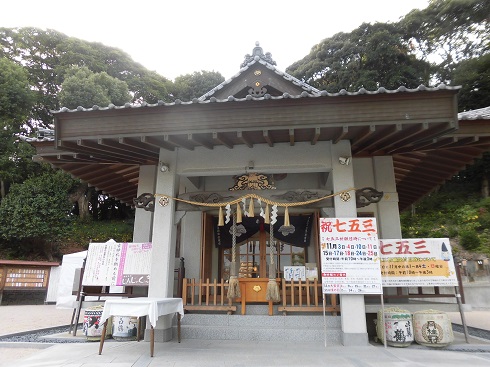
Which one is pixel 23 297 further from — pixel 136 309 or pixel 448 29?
pixel 448 29

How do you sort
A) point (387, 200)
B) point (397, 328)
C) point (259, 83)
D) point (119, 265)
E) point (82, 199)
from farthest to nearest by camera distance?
point (82, 199), point (259, 83), point (387, 200), point (119, 265), point (397, 328)

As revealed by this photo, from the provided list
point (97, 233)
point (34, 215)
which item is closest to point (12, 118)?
point (34, 215)

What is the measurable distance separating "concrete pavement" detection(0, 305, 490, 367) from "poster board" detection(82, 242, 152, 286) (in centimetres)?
123

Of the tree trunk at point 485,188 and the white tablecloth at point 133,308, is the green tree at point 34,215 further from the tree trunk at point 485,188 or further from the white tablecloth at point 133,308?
the tree trunk at point 485,188

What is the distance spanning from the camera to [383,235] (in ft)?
25.0

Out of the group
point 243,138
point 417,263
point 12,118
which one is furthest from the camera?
point 12,118

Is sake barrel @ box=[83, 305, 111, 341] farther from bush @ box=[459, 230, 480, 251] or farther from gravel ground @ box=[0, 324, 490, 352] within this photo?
bush @ box=[459, 230, 480, 251]

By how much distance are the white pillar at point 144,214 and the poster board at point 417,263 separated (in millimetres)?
5428

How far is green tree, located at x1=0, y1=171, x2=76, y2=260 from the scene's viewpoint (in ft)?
62.0

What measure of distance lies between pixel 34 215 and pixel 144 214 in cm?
1446

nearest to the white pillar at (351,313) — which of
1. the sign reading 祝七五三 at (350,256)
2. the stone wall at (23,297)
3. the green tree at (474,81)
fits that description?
the sign reading 祝七五三 at (350,256)

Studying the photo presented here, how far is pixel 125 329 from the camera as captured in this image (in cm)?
662

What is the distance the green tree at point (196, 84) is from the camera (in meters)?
29.6

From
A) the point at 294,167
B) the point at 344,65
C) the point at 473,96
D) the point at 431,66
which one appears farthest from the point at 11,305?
the point at 431,66
